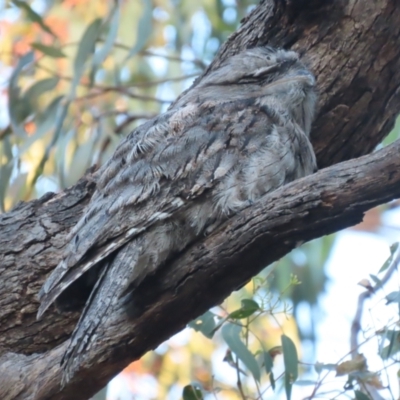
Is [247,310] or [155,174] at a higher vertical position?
[155,174]

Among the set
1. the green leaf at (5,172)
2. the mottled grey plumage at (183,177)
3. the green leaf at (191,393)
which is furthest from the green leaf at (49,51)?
the green leaf at (191,393)

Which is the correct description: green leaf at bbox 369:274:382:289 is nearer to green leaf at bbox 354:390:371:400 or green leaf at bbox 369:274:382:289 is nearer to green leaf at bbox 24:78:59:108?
green leaf at bbox 354:390:371:400

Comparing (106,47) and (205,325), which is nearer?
(205,325)

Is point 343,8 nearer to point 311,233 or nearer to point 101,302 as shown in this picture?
point 311,233

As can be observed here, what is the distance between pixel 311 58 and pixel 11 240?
147 centimetres

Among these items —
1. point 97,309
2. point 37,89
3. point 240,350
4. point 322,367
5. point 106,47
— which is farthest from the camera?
point 37,89

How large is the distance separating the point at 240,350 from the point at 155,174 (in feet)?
2.77

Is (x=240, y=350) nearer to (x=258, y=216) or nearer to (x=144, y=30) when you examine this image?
(x=258, y=216)

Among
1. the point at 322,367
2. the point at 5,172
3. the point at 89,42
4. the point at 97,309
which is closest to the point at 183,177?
the point at 97,309

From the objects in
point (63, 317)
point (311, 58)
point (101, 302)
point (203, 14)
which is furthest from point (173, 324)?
point (203, 14)

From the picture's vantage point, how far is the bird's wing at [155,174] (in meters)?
2.38

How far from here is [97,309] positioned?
2275mm

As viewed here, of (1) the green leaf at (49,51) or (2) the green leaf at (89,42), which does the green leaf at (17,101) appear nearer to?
(1) the green leaf at (49,51)

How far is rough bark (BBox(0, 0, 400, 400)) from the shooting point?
2068 mm
